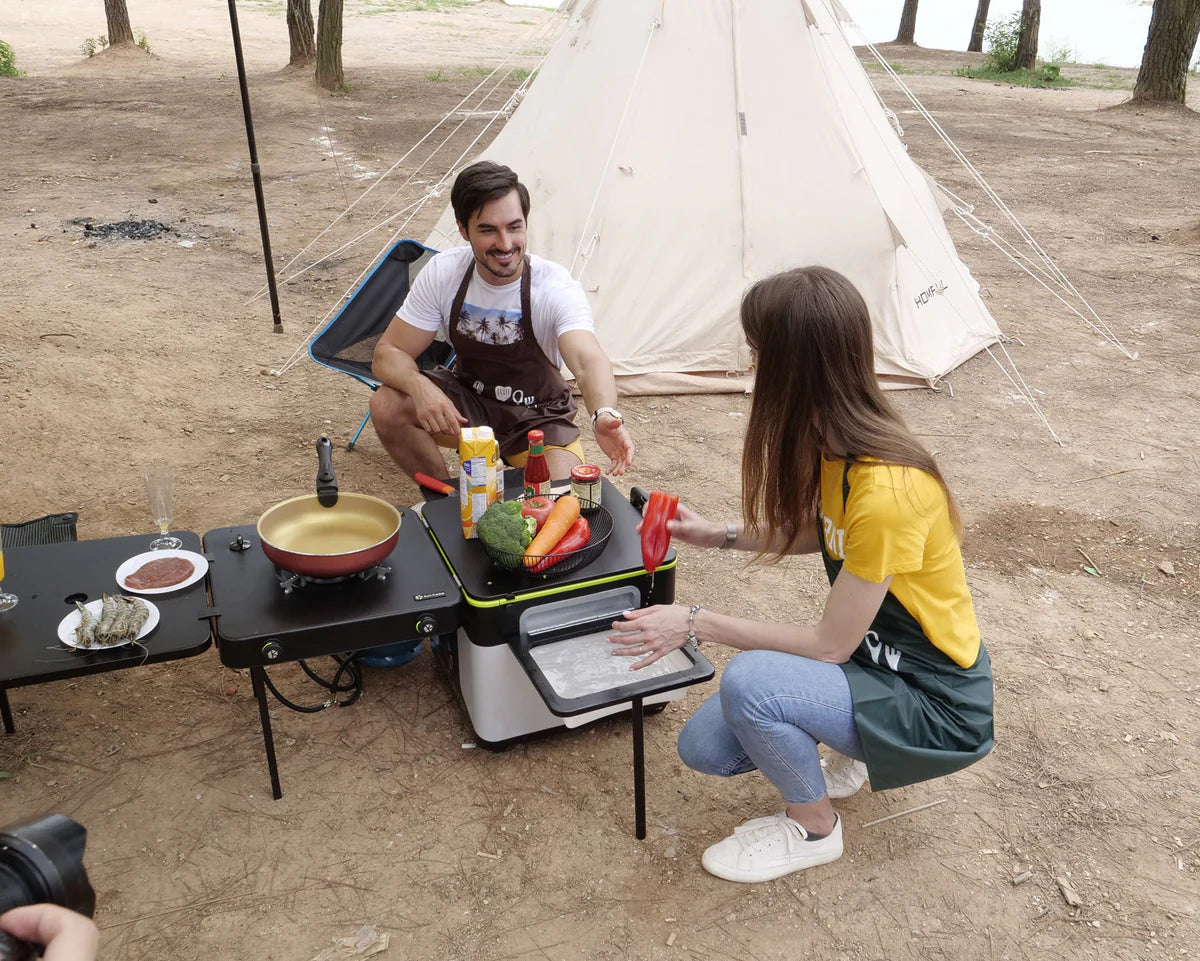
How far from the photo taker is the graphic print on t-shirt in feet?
11.7

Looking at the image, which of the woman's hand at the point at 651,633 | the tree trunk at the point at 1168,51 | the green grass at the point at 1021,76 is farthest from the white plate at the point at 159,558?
the green grass at the point at 1021,76

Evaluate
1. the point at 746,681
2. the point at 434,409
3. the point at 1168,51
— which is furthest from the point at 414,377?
the point at 1168,51

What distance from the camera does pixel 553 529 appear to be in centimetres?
258

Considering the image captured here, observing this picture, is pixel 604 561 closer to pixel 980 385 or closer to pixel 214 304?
pixel 980 385

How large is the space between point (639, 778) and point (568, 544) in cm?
61

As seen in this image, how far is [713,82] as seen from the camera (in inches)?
205

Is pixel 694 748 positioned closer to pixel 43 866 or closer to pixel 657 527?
pixel 657 527

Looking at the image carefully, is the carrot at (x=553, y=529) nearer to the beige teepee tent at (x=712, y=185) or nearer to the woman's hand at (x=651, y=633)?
the woman's hand at (x=651, y=633)

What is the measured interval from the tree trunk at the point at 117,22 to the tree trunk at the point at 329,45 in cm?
424

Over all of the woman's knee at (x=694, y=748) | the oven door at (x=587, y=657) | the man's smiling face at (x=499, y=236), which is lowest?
the woman's knee at (x=694, y=748)

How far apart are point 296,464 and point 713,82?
287cm

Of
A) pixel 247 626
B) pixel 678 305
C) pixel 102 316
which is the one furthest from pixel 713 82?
pixel 247 626

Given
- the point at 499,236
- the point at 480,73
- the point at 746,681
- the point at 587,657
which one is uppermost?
the point at 499,236

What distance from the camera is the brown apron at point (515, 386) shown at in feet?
11.9
